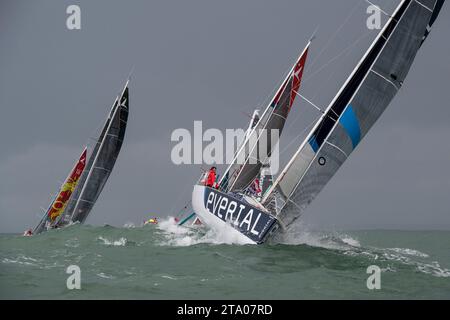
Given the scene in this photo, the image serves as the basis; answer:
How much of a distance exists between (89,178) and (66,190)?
120 cm

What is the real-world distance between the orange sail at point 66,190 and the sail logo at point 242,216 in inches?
428

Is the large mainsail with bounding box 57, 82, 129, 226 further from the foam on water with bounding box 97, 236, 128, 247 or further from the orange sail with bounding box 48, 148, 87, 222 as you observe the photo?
the foam on water with bounding box 97, 236, 128, 247

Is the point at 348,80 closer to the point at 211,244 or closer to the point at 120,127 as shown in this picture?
the point at 211,244

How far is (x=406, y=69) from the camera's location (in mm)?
14656

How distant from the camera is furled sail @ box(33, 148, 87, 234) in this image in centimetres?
2525

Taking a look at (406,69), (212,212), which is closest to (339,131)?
(406,69)

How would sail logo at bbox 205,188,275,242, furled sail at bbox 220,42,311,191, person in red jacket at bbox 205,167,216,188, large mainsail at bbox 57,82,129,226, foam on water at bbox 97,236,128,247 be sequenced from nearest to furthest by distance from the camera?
sail logo at bbox 205,188,275,242
foam on water at bbox 97,236,128,247
person in red jacket at bbox 205,167,216,188
furled sail at bbox 220,42,311,191
large mainsail at bbox 57,82,129,226

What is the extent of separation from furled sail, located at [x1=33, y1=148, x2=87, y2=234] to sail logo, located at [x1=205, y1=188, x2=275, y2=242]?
A: 1087cm

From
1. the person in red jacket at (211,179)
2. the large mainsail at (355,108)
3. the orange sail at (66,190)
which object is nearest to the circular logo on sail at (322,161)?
the large mainsail at (355,108)

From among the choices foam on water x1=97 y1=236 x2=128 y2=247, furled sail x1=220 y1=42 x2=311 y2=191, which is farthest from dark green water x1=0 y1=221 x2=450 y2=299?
furled sail x1=220 y1=42 x2=311 y2=191

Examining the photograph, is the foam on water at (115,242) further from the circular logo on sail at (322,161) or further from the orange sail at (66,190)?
the orange sail at (66,190)

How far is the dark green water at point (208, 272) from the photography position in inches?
373

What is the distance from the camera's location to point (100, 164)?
1000 inches
